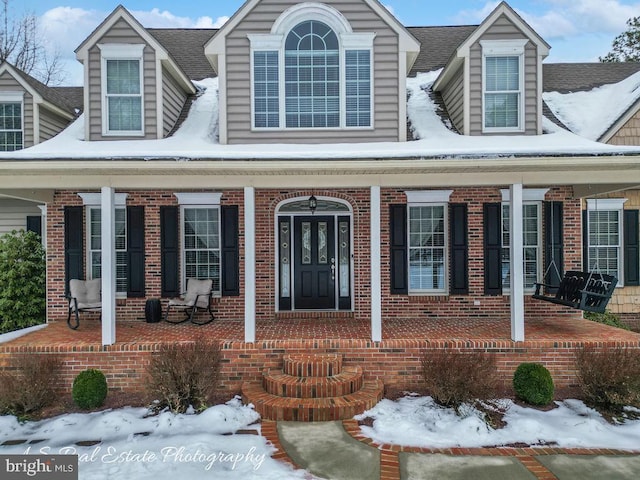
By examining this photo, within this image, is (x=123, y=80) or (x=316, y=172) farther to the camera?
(x=123, y=80)

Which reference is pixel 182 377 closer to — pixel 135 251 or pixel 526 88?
pixel 135 251

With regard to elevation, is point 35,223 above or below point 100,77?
below

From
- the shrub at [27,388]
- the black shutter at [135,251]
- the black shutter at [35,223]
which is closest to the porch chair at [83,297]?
the black shutter at [135,251]

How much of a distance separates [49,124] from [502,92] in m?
9.03

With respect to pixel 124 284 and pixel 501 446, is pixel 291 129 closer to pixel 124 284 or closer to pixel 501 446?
pixel 124 284

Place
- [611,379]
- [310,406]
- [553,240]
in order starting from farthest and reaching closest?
[553,240]
[611,379]
[310,406]

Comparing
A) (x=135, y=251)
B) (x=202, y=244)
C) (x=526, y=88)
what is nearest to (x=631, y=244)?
(x=526, y=88)

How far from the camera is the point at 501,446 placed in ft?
15.5

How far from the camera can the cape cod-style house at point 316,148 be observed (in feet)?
25.4

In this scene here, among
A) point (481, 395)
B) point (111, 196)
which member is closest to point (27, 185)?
point (111, 196)

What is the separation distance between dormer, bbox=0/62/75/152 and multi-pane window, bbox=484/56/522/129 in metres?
8.68

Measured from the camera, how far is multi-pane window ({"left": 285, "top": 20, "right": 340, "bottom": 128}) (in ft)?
25.6

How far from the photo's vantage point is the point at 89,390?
223 inches

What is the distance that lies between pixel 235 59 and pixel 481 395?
6479mm
